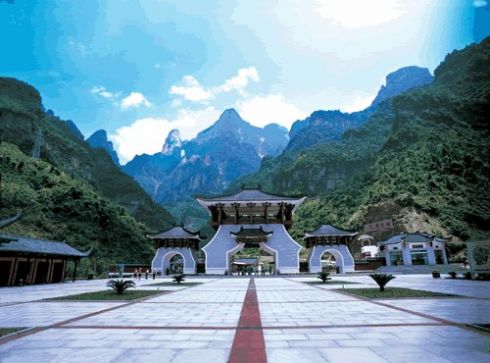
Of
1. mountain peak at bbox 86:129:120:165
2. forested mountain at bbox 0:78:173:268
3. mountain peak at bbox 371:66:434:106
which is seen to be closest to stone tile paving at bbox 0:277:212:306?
forested mountain at bbox 0:78:173:268

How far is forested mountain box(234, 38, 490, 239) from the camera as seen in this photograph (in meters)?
55.2

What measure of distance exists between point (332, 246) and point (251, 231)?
32.6 ft

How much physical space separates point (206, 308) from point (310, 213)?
76729mm

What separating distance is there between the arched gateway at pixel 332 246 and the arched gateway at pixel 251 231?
8.52ft

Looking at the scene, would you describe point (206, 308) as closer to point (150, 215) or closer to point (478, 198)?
point (478, 198)

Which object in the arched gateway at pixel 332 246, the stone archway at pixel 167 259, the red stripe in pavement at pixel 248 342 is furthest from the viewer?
the stone archway at pixel 167 259

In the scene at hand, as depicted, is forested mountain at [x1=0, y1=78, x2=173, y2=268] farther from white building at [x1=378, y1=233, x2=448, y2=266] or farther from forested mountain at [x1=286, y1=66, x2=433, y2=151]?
forested mountain at [x1=286, y1=66, x2=433, y2=151]

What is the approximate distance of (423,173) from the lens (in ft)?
212

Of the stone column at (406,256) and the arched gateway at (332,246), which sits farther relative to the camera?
the stone column at (406,256)

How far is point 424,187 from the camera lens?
62125 mm

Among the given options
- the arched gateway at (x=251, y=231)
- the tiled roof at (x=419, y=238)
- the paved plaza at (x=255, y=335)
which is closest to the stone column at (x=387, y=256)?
the tiled roof at (x=419, y=238)

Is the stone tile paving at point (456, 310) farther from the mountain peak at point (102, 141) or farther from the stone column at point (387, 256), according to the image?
the mountain peak at point (102, 141)

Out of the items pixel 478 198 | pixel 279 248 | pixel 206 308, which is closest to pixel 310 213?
pixel 478 198

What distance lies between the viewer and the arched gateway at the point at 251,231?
1331 inches
